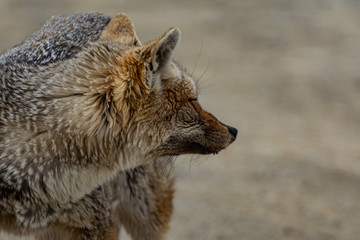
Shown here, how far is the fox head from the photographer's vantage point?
4059mm

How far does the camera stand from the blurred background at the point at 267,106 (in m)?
6.97

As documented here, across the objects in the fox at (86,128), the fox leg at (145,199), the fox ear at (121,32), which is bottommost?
the fox leg at (145,199)

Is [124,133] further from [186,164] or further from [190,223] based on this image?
[186,164]

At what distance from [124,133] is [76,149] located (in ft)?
1.05

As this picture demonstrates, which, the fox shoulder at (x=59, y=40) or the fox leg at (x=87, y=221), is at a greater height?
the fox shoulder at (x=59, y=40)

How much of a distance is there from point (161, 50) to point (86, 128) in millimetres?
675

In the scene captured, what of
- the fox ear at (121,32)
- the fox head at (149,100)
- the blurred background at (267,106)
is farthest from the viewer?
the blurred background at (267,106)

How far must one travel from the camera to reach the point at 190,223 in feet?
22.5

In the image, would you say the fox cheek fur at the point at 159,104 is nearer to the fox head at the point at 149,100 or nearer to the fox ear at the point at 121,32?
the fox head at the point at 149,100

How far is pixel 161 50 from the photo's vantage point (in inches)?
159

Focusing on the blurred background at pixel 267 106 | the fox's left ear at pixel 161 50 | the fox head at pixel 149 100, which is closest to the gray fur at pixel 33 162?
the fox head at pixel 149 100

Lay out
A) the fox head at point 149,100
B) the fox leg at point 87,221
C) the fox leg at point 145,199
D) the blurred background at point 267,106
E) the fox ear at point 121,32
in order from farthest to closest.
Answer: the blurred background at point 267,106 → the fox leg at point 145,199 → the fox ear at point 121,32 → the fox leg at point 87,221 → the fox head at point 149,100

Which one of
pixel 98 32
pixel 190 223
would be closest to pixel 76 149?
pixel 98 32

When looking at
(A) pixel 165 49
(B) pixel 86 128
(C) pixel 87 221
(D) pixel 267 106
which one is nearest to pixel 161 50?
(A) pixel 165 49
